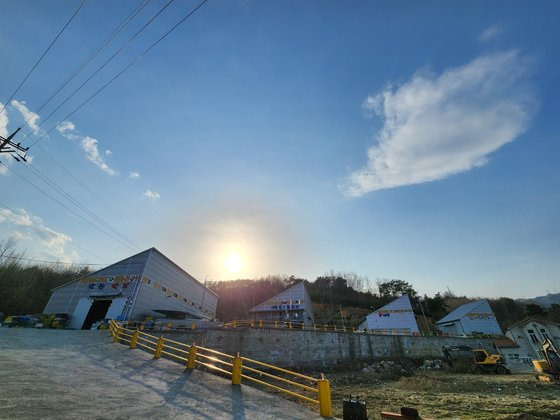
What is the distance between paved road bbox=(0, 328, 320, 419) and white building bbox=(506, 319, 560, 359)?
43.8 metres

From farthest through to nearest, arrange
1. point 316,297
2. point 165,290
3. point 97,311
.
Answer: point 316,297
point 165,290
point 97,311

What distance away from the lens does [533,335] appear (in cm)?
3372

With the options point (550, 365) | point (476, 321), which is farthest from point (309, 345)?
point (476, 321)

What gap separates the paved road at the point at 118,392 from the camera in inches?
205

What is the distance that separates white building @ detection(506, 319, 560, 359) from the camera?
1280 inches

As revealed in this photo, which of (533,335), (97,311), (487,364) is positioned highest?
(97,311)

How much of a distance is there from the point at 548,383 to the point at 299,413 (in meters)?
23.2

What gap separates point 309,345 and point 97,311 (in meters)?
22.8

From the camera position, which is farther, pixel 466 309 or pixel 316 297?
pixel 316 297

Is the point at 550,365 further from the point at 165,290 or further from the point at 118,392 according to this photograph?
the point at 165,290

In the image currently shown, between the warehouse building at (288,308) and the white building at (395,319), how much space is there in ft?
42.8

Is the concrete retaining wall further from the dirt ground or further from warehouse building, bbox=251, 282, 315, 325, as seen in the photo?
warehouse building, bbox=251, 282, 315, 325

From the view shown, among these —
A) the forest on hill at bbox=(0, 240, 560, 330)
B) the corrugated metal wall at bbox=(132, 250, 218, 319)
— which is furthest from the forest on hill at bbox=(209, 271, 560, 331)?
the corrugated metal wall at bbox=(132, 250, 218, 319)

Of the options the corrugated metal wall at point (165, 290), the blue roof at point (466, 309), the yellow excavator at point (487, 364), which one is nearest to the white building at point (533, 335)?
the blue roof at point (466, 309)
